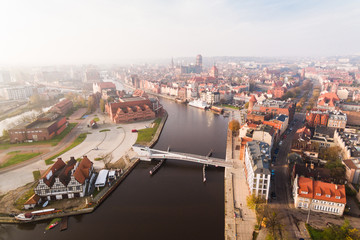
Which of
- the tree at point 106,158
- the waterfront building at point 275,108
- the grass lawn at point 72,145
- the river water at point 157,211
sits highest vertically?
the waterfront building at point 275,108

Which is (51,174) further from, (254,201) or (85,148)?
(254,201)

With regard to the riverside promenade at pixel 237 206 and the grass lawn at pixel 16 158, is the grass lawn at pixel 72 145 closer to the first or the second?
the grass lawn at pixel 16 158

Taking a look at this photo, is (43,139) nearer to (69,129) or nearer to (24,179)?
(69,129)

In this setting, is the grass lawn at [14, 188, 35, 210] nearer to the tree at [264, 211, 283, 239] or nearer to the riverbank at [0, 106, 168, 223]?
the riverbank at [0, 106, 168, 223]

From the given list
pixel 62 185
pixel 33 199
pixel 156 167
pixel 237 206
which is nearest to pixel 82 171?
pixel 62 185

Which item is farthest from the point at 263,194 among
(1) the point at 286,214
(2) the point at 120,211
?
(2) the point at 120,211

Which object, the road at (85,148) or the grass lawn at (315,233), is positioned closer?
the grass lawn at (315,233)

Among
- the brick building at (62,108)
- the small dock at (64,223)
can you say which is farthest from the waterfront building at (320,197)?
the brick building at (62,108)
